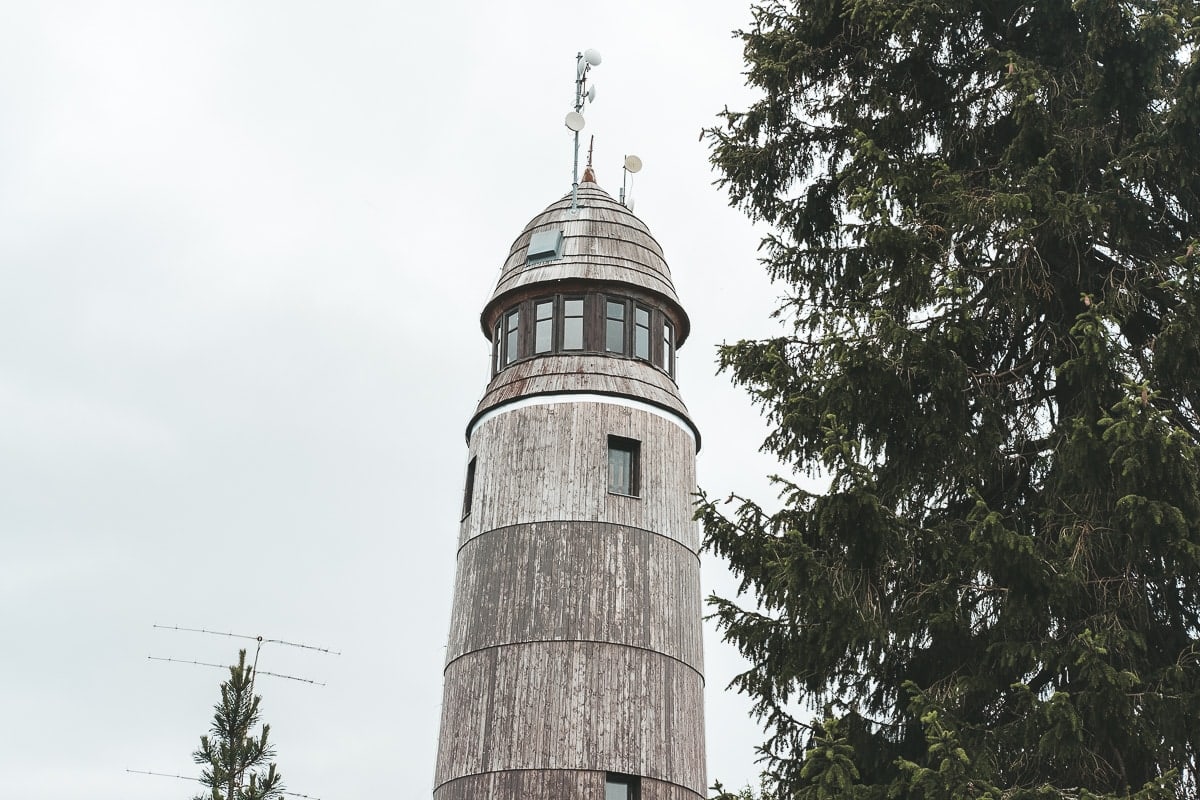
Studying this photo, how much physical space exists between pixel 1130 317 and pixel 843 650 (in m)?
4.16

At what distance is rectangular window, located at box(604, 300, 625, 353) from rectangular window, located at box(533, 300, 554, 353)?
965 millimetres

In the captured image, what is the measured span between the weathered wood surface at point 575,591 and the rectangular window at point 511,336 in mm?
3469

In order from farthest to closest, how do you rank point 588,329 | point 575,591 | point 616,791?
point 588,329 → point 575,591 → point 616,791

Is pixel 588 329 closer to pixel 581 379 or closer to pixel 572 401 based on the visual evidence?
pixel 581 379

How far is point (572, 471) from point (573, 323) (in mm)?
2893

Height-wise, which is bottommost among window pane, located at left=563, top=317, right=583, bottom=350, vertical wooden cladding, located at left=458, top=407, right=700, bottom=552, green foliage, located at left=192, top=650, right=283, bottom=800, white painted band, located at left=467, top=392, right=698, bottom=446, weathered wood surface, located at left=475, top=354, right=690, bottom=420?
green foliage, located at left=192, top=650, right=283, bottom=800

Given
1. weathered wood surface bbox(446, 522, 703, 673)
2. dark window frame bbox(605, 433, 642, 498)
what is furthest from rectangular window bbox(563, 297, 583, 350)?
weathered wood surface bbox(446, 522, 703, 673)

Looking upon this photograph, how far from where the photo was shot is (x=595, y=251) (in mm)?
23094

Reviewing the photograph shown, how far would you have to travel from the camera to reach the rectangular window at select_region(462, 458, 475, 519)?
2208cm

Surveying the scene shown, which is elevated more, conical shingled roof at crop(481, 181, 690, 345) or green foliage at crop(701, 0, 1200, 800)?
conical shingled roof at crop(481, 181, 690, 345)

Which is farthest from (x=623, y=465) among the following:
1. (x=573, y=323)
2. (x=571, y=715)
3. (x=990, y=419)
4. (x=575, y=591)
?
(x=990, y=419)

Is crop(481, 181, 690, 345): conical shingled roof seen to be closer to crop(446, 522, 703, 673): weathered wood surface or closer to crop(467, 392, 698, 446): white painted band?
crop(467, 392, 698, 446): white painted band

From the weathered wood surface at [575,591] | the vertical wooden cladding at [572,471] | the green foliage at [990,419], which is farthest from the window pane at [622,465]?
the green foliage at [990,419]

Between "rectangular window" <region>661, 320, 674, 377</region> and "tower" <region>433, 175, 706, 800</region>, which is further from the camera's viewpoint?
"rectangular window" <region>661, 320, 674, 377</region>
